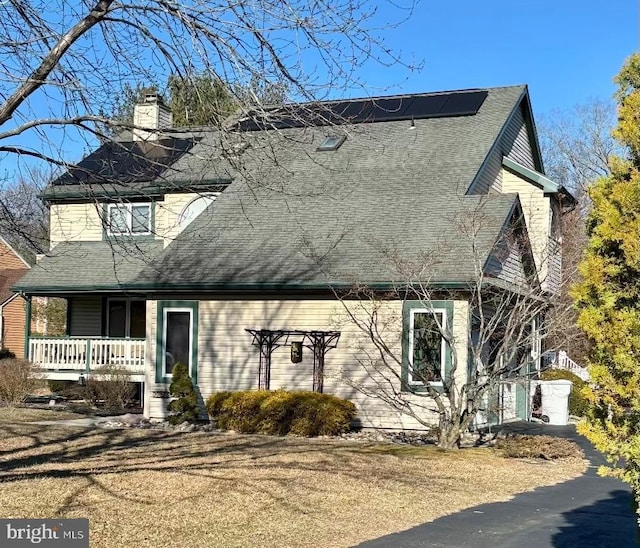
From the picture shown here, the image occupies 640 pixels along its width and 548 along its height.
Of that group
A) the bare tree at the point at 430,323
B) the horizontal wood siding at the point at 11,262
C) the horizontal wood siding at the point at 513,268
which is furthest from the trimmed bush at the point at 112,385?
the horizontal wood siding at the point at 11,262

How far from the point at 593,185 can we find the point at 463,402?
8.38 meters

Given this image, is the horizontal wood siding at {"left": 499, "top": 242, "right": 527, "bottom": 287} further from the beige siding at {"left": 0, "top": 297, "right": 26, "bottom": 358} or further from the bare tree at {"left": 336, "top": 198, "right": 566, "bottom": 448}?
the beige siding at {"left": 0, "top": 297, "right": 26, "bottom": 358}

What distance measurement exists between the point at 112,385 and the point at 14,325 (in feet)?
68.2

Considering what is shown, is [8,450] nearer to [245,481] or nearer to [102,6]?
[245,481]

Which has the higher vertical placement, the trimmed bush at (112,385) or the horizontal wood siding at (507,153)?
the horizontal wood siding at (507,153)

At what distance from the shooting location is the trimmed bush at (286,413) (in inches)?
610

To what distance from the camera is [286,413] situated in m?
15.6

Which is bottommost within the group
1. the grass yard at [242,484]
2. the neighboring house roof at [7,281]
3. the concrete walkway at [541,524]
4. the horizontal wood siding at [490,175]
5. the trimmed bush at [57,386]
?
the concrete walkway at [541,524]

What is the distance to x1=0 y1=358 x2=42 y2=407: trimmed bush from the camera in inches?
784

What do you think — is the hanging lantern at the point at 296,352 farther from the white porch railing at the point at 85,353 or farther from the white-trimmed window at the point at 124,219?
the white porch railing at the point at 85,353

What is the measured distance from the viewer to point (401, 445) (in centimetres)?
1473

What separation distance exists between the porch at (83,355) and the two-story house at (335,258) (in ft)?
0.12

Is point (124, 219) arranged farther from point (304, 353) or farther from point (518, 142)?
point (518, 142)

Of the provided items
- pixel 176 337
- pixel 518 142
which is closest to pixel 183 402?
pixel 176 337
